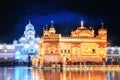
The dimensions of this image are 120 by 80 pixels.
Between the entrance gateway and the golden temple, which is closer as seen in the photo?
the entrance gateway

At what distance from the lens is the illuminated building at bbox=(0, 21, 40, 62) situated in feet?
315

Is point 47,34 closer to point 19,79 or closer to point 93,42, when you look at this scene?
point 93,42

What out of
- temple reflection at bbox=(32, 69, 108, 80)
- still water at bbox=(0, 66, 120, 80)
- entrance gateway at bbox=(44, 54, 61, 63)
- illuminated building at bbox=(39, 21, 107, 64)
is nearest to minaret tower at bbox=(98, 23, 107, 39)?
illuminated building at bbox=(39, 21, 107, 64)

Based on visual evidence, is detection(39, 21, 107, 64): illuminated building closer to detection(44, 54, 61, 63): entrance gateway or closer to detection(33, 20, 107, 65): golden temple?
detection(33, 20, 107, 65): golden temple

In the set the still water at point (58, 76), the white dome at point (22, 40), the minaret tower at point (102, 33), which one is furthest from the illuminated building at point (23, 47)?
the still water at point (58, 76)

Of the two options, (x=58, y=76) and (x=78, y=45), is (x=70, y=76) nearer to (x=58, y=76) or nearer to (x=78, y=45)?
(x=58, y=76)

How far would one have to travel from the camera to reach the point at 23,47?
318 ft

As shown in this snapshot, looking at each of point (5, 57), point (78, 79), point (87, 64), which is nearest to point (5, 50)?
point (5, 57)

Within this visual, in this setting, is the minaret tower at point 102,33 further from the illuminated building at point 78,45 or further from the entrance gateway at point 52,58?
the entrance gateway at point 52,58

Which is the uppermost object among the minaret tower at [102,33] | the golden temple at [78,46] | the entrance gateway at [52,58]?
the minaret tower at [102,33]

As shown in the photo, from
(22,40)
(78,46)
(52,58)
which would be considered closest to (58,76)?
(52,58)

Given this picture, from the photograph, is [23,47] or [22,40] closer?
[23,47]

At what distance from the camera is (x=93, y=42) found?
7406 centimetres

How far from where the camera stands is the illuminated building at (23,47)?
315 feet
